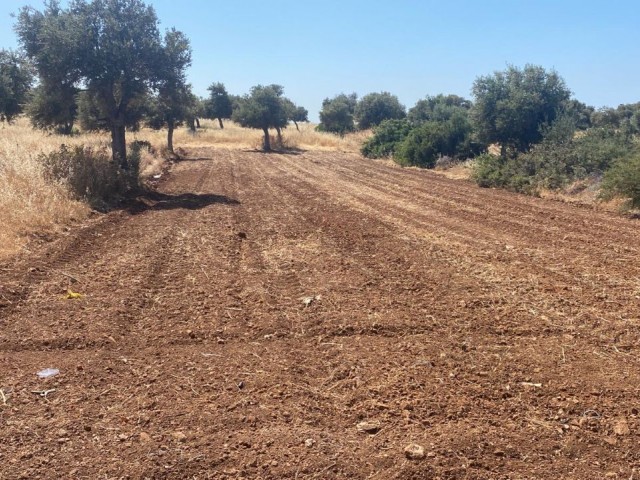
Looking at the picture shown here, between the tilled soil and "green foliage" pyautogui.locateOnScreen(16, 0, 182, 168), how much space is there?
796 cm

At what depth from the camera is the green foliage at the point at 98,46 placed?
15.2 m

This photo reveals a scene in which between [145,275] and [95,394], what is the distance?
10.9 feet

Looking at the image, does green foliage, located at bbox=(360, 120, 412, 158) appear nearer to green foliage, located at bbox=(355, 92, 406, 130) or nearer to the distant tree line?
the distant tree line

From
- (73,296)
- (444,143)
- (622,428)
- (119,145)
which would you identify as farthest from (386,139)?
(622,428)

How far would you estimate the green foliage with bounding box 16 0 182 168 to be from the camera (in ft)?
49.9

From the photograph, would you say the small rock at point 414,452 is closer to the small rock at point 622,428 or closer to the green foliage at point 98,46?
the small rock at point 622,428

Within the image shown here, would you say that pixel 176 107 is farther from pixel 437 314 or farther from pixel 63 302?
pixel 437 314

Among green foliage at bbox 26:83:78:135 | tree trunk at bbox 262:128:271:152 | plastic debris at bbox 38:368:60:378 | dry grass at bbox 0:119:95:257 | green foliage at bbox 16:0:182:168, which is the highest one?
green foliage at bbox 16:0:182:168

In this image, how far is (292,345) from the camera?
5.01 m

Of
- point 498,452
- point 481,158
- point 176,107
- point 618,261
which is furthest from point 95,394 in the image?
point 481,158

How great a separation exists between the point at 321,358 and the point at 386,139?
3824 cm

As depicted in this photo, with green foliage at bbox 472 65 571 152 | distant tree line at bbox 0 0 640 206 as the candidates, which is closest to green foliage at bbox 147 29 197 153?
distant tree line at bbox 0 0 640 206

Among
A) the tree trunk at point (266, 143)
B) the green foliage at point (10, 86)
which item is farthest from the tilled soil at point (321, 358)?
the tree trunk at point (266, 143)

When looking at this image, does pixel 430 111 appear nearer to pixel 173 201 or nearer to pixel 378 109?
pixel 378 109
